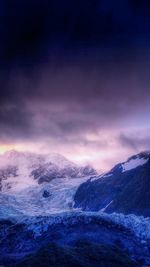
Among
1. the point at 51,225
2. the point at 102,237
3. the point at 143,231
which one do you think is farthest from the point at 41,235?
the point at 143,231

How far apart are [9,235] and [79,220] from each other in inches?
729

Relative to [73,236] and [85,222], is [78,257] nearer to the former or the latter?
[73,236]

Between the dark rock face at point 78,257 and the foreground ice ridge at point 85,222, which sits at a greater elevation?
the foreground ice ridge at point 85,222

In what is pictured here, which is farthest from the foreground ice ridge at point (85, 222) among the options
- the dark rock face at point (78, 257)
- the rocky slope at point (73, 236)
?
the dark rock face at point (78, 257)

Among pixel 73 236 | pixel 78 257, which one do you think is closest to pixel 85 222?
pixel 73 236

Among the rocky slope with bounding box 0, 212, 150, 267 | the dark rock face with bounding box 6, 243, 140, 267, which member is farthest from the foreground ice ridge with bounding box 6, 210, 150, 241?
the dark rock face with bounding box 6, 243, 140, 267

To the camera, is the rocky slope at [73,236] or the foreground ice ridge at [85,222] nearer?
the rocky slope at [73,236]

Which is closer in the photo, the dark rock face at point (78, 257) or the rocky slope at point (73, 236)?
the dark rock face at point (78, 257)

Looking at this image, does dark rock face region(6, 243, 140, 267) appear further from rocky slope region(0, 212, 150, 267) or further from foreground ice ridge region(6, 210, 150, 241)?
foreground ice ridge region(6, 210, 150, 241)

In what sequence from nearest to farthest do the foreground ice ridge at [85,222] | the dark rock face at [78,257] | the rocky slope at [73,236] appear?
the dark rock face at [78,257] < the rocky slope at [73,236] < the foreground ice ridge at [85,222]

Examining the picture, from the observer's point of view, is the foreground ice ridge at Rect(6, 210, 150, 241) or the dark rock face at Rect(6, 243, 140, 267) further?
the foreground ice ridge at Rect(6, 210, 150, 241)

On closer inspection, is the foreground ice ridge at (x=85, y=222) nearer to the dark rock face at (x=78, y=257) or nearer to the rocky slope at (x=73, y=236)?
the rocky slope at (x=73, y=236)

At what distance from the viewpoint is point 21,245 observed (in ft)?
385

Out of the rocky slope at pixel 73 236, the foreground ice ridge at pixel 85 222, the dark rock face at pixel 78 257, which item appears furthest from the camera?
the foreground ice ridge at pixel 85 222
